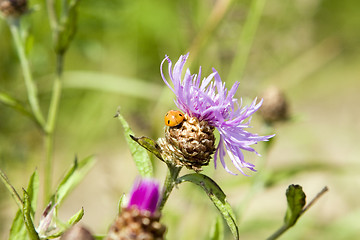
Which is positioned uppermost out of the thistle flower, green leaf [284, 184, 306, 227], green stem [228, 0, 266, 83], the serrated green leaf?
green stem [228, 0, 266, 83]

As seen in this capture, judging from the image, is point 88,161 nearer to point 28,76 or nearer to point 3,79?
point 28,76

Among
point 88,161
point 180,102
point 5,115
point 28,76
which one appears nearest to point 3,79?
point 5,115

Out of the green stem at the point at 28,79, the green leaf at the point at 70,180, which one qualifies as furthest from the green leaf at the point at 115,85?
the green leaf at the point at 70,180

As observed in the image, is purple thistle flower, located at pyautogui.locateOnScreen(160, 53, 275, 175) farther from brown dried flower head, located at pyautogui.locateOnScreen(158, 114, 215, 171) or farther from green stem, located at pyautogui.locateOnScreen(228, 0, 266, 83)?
green stem, located at pyautogui.locateOnScreen(228, 0, 266, 83)

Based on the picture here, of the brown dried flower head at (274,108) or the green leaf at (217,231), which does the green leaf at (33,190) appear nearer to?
the green leaf at (217,231)

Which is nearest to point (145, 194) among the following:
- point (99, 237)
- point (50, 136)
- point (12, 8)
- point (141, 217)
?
point (141, 217)

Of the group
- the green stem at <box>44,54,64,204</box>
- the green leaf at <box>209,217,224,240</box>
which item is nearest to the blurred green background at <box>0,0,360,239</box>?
the green stem at <box>44,54,64,204</box>
